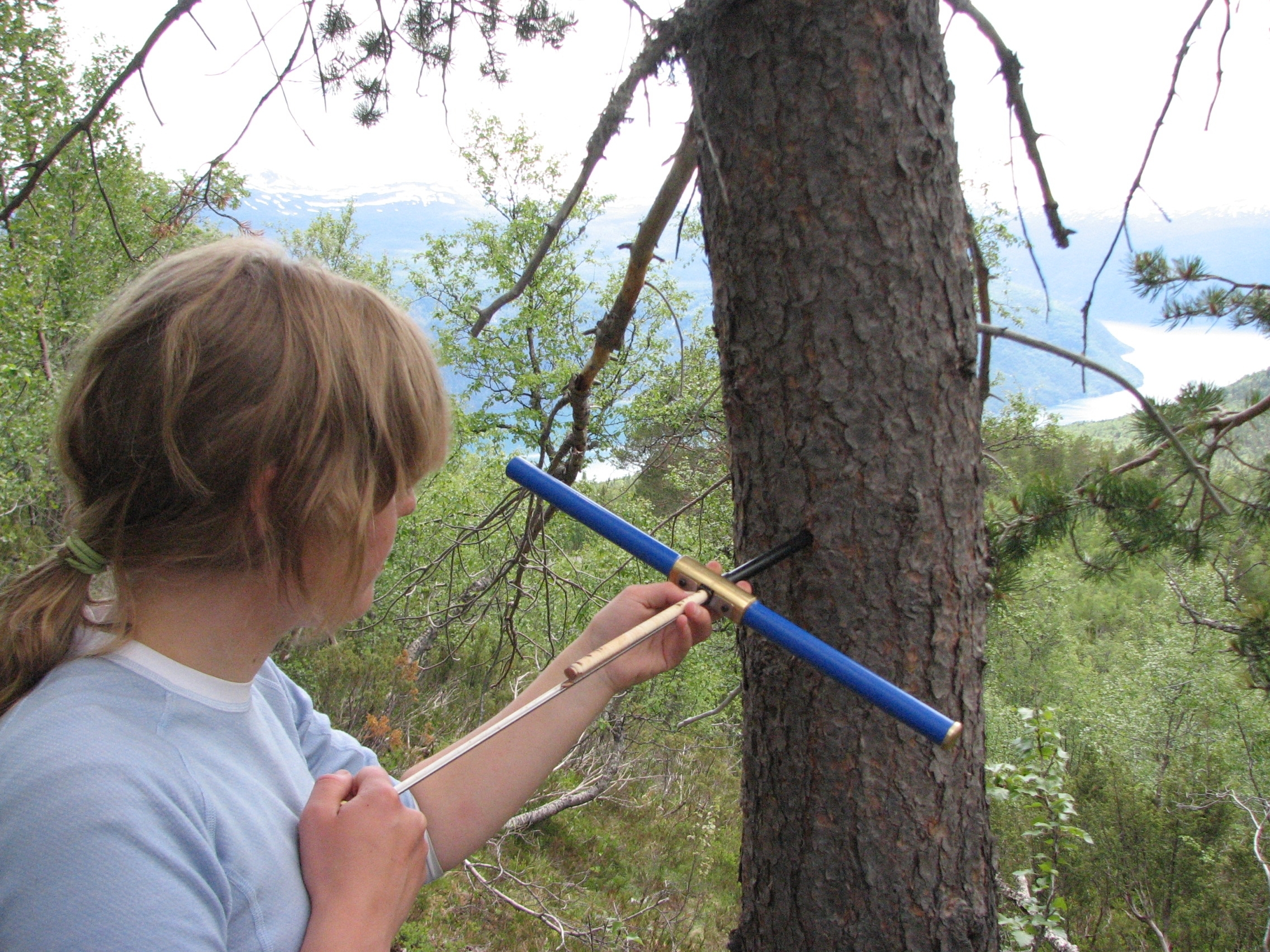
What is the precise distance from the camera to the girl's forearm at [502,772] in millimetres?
1169

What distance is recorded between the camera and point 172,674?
0.78 meters

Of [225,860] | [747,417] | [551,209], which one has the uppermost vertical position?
[551,209]

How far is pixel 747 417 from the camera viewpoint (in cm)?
112

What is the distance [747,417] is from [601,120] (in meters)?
0.63

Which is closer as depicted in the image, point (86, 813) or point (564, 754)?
point (86, 813)

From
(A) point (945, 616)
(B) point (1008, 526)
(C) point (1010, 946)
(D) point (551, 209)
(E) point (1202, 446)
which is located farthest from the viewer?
(D) point (551, 209)

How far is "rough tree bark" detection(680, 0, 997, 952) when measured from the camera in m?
1.02

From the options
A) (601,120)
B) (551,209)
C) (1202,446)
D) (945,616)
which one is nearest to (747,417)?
(945,616)

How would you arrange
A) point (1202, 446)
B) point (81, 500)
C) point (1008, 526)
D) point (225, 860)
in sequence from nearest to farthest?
point (225, 860), point (81, 500), point (1202, 446), point (1008, 526)

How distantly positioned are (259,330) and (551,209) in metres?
13.4

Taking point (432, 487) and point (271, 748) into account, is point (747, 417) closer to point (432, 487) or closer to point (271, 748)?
point (271, 748)

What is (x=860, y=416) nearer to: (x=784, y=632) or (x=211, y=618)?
(x=784, y=632)

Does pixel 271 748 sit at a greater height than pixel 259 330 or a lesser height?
lesser

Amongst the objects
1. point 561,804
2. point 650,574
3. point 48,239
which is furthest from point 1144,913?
point 48,239
